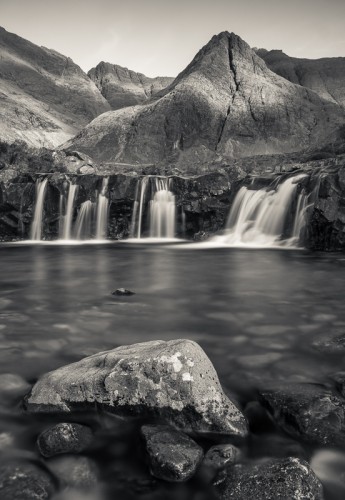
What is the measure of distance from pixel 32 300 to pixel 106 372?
4.44m

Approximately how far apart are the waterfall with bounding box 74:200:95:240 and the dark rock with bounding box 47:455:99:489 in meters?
18.0

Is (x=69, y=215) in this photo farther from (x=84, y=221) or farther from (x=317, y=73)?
(x=317, y=73)

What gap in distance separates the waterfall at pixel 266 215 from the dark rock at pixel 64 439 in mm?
13301

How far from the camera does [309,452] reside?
8.23 feet

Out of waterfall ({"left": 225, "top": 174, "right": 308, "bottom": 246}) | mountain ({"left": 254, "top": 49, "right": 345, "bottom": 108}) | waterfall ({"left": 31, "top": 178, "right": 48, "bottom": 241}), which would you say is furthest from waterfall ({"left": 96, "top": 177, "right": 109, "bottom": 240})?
mountain ({"left": 254, "top": 49, "right": 345, "bottom": 108})

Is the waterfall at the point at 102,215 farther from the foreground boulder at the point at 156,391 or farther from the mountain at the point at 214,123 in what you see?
the mountain at the point at 214,123

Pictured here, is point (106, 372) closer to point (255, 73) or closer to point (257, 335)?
point (257, 335)

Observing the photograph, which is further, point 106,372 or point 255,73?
point 255,73

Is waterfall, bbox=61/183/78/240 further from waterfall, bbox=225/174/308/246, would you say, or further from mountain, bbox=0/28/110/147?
mountain, bbox=0/28/110/147

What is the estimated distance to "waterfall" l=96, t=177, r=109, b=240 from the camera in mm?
20047

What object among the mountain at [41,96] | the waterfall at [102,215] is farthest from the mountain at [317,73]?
the waterfall at [102,215]

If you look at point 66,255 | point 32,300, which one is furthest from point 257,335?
point 66,255

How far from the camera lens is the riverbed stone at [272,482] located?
204cm

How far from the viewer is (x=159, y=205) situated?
782 inches
